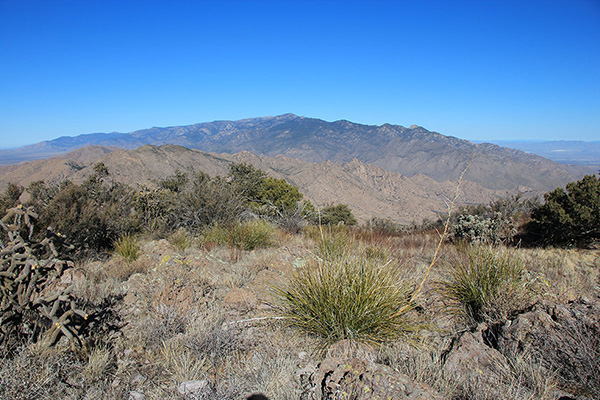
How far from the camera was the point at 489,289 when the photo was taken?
3.62m

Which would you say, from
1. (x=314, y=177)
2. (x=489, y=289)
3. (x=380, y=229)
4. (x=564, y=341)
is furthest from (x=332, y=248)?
(x=314, y=177)

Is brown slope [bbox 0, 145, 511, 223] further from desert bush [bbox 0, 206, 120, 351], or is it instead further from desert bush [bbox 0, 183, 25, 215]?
desert bush [bbox 0, 206, 120, 351]

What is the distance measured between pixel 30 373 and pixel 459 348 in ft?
11.6

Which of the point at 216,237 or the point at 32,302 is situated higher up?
the point at 32,302

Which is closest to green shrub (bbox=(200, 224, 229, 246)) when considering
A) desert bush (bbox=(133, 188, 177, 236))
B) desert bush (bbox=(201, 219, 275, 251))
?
desert bush (bbox=(201, 219, 275, 251))

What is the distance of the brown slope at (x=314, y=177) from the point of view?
5997 cm

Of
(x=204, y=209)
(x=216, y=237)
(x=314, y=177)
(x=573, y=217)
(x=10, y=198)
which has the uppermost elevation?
(x=10, y=198)

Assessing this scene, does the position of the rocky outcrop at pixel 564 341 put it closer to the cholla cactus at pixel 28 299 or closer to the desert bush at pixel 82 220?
the cholla cactus at pixel 28 299

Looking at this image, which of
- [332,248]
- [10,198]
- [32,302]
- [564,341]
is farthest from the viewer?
[10,198]

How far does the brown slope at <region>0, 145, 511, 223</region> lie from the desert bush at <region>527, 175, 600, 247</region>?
101 feet

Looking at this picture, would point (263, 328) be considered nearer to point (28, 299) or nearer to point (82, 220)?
point (28, 299)

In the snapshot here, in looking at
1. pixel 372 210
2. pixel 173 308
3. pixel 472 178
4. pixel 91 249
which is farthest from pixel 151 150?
pixel 472 178

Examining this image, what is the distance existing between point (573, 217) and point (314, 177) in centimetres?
8184

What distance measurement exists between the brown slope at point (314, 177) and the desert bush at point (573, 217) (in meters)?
30.7
